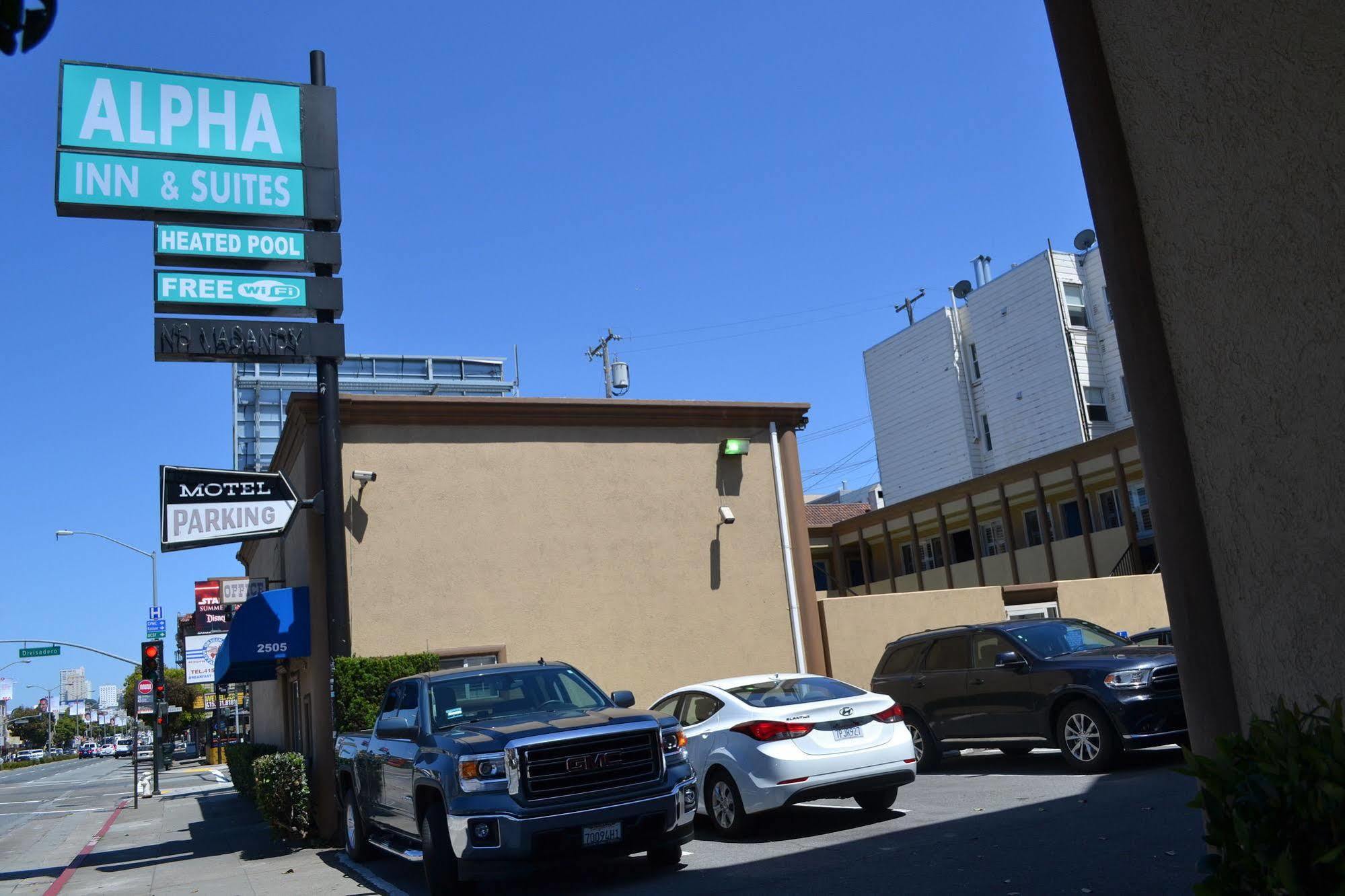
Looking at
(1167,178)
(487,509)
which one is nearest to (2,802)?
(487,509)

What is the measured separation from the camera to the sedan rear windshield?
1094 cm

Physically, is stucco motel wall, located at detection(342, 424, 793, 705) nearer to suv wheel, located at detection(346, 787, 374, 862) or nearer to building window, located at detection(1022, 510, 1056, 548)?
suv wheel, located at detection(346, 787, 374, 862)

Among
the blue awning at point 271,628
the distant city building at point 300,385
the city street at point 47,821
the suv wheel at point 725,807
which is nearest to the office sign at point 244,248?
the blue awning at point 271,628

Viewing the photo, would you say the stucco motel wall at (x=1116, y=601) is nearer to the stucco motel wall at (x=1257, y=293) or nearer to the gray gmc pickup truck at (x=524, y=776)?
the gray gmc pickup truck at (x=524, y=776)

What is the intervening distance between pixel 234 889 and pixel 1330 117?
1094 cm

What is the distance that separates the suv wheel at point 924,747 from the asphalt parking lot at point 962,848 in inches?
56.8

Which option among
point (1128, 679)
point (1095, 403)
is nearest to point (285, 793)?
point (1128, 679)

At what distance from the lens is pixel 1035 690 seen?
12.6 metres

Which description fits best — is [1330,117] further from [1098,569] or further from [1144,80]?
[1098,569]

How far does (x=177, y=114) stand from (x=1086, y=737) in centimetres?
1349

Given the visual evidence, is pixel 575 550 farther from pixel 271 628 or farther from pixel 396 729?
pixel 396 729

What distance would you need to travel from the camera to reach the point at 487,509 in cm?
1623

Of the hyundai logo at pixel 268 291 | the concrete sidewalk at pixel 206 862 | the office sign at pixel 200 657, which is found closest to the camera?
the concrete sidewalk at pixel 206 862

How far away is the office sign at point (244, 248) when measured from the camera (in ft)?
47.3
